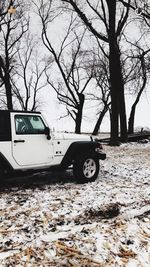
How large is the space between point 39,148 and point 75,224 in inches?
129

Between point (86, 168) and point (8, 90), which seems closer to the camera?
point (86, 168)

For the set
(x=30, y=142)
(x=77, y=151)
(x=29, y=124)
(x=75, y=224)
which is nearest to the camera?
(x=75, y=224)

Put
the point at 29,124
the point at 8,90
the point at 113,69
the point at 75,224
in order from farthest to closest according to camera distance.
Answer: the point at 8,90
the point at 113,69
the point at 29,124
the point at 75,224

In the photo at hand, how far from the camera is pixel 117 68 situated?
65.8 feet

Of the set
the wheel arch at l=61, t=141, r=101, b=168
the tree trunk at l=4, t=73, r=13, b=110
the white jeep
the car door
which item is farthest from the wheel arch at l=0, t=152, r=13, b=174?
the tree trunk at l=4, t=73, r=13, b=110

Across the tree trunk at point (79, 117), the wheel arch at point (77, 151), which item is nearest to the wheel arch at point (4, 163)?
the wheel arch at point (77, 151)

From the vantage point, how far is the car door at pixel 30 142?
27.9ft

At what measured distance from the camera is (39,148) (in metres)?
8.91

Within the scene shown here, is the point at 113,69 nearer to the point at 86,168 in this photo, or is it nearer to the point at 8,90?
the point at 8,90

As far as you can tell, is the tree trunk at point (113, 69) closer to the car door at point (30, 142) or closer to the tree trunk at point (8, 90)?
the tree trunk at point (8, 90)

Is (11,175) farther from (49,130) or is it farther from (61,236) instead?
(61,236)

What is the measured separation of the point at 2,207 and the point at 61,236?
1.99 m

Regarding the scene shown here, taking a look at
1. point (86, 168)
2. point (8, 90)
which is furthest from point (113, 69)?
point (86, 168)

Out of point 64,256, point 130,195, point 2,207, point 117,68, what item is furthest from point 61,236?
point 117,68
